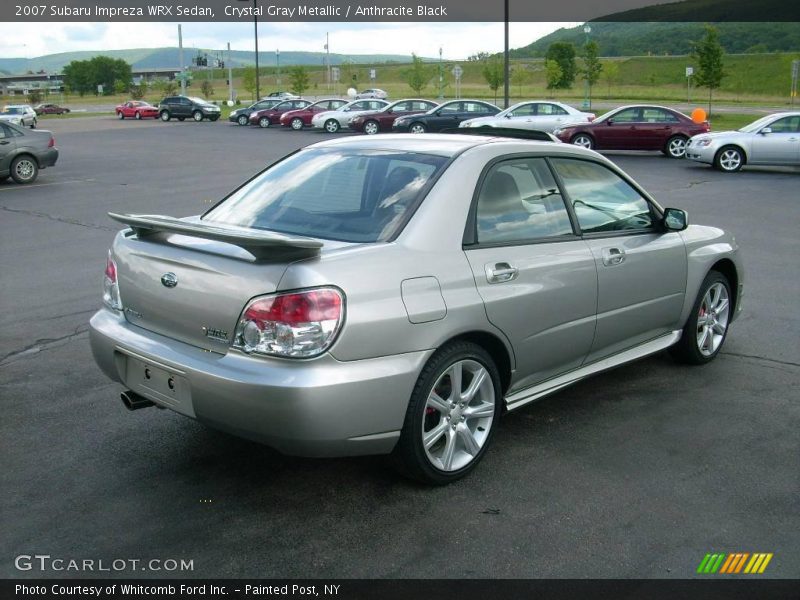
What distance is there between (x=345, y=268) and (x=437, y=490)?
1.20 metres

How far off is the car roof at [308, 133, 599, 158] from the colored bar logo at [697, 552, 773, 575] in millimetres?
2270

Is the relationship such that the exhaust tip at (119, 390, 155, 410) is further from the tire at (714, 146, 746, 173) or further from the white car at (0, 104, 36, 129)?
the white car at (0, 104, 36, 129)

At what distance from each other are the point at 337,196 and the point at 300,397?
1.38 m

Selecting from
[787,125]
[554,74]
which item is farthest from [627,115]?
[554,74]

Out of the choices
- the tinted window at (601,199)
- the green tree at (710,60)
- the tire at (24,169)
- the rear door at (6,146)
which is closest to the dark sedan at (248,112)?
the green tree at (710,60)

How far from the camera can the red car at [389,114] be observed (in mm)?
35562

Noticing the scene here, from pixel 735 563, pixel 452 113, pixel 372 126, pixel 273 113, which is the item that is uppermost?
pixel 273 113

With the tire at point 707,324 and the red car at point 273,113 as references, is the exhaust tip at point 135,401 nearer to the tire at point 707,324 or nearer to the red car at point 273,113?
the tire at point 707,324

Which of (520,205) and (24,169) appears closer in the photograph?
(520,205)

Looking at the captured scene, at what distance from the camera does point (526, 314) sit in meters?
4.34

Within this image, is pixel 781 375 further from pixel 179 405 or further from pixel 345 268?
pixel 179 405

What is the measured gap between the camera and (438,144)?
4.61m

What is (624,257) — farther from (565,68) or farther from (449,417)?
(565,68)

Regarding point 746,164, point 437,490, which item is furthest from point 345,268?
point 746,164
